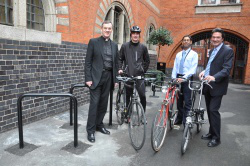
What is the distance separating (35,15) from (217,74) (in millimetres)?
4261

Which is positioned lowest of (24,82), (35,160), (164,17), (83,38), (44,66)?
(35,160)

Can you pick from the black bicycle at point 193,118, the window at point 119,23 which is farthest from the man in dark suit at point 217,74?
the window at point 119,23

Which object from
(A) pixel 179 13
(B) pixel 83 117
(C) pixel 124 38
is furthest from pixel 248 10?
(B) pixel 83 117

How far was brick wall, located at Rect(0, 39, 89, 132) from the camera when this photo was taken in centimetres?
388

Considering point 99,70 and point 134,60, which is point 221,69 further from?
point 99,70

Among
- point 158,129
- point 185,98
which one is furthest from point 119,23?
point 158,129

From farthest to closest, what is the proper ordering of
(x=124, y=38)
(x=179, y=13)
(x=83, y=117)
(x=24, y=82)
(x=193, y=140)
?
(x=179, y=13) → (x=124, y=38) → (x=83, y=117) → (x=24, y=82) → (x=193, y=140)

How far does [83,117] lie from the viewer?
5059mm

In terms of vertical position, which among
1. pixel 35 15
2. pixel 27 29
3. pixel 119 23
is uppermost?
Answer: pixel 119 23

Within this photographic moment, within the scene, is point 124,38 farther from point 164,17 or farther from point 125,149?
point 125,149

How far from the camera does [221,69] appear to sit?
352 cm

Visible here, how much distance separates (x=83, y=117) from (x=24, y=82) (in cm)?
161

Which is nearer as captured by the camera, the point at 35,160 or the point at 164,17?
the point at 35,160

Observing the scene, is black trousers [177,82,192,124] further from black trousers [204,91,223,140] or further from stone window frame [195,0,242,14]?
stone window frame [195,0,242,14]
